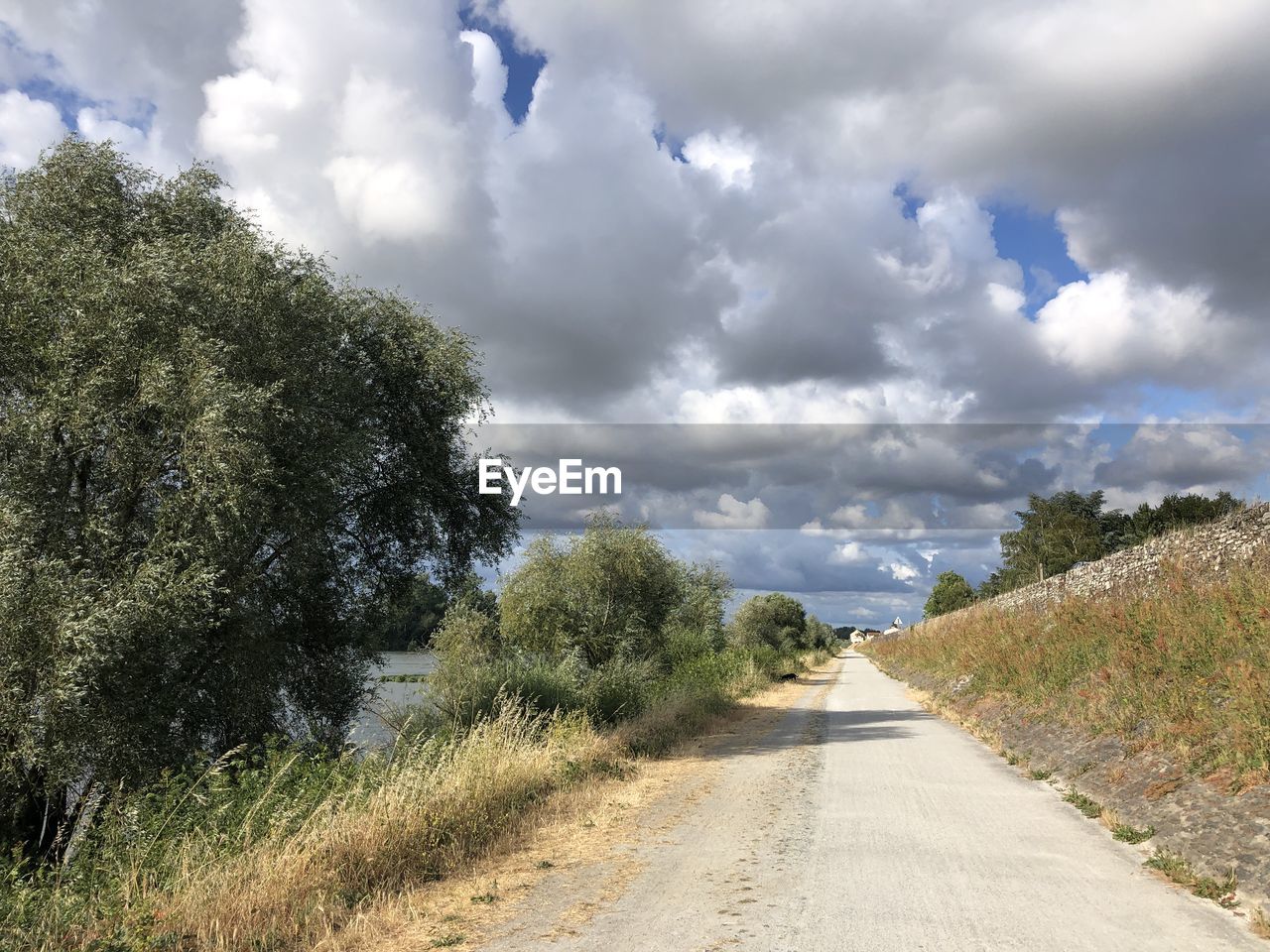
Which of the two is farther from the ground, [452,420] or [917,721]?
[452,420]

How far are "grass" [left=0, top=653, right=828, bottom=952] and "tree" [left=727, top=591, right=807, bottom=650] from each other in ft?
208

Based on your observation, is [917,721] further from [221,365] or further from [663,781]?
[221,365]

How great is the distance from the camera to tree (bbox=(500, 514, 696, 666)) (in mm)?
27984

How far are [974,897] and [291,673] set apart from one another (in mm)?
12621

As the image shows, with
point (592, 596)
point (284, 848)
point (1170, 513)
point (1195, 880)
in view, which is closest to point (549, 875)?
point (284, 848)

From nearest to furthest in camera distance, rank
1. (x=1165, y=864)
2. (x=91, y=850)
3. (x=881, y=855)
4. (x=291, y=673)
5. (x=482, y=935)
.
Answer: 1. (x=482, y=935)
2. (x=1165, y=864)
3. (x=881, y=855)
4. (x=91, y=850)
5. (x=291, y=673)

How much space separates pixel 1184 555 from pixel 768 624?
71347 mm

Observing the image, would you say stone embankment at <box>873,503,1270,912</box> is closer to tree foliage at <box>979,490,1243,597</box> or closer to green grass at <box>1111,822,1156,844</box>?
green grass at <box>1111,822,1156,844</box>

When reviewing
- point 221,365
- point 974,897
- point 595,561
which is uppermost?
point 221,365

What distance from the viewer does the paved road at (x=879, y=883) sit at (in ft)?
18.3

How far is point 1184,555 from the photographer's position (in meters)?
17.5

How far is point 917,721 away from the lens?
67.8 ft

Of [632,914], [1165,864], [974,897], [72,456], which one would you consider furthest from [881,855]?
[72,456]

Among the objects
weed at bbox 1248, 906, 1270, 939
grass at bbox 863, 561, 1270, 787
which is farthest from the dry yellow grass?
grass at bbox 863, 561, 1270, 787
